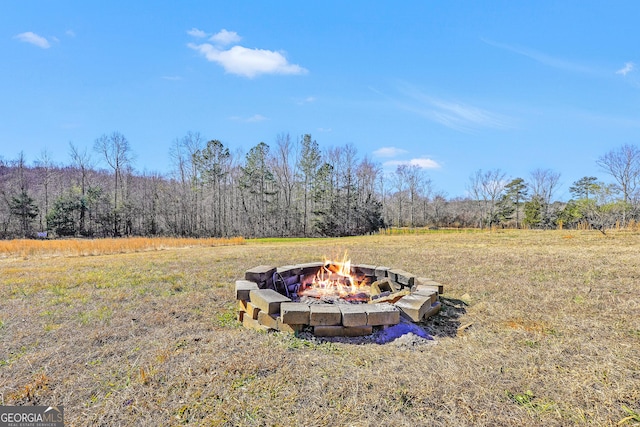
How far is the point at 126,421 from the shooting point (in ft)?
6.28

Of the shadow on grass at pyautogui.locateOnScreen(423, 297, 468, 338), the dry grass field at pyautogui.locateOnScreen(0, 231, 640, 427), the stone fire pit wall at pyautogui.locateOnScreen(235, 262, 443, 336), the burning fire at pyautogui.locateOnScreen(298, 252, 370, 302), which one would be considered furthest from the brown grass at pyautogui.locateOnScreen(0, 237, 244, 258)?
the shadow on grass at pyautogui.locateOnScreen(423, 297, 468, 338)

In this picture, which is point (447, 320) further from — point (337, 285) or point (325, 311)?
point (337, 285)

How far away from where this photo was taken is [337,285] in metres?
5.34

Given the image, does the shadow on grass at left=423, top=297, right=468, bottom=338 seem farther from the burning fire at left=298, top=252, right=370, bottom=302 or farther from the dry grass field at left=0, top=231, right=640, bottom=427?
the burning fire at left=298, top=252, right=370, bottom=302

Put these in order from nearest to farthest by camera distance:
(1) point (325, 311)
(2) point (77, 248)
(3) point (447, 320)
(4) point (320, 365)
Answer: (4) point (320, 365)
(1) point (325, 311)
(3) point (447, 320)
(2) point (77, 248)

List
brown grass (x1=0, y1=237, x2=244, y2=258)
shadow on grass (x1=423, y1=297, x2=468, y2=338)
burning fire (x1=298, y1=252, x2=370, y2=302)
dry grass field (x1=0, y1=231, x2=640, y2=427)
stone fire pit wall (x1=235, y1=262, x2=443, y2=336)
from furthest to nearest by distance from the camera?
brown grass (x1=0, y1=237, x2=244, y2=258) < burning fire (x1=298, y1=252, x2=370, y2=302) < shadow on grass (x1=423, y1=297, x2=468, y2=338) < stone fire pit wall (x1=235, y1=262, x2=443, y2=336) < dry grass field (x1=0, y1=231, x2=640, y2=427)

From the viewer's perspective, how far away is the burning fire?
4.79 meters

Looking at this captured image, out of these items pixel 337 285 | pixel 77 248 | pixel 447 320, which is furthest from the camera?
pixel 77 248

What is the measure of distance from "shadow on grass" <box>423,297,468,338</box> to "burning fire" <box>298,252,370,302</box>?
115 centimetres

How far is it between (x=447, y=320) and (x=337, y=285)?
77.0 inches

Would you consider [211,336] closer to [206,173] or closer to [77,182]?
[206,173]

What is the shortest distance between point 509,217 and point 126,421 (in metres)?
42.9

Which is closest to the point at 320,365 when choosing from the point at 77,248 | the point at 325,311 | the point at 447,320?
the point at 325,311

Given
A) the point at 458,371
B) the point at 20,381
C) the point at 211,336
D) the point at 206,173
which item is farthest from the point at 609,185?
the point at 206,173
